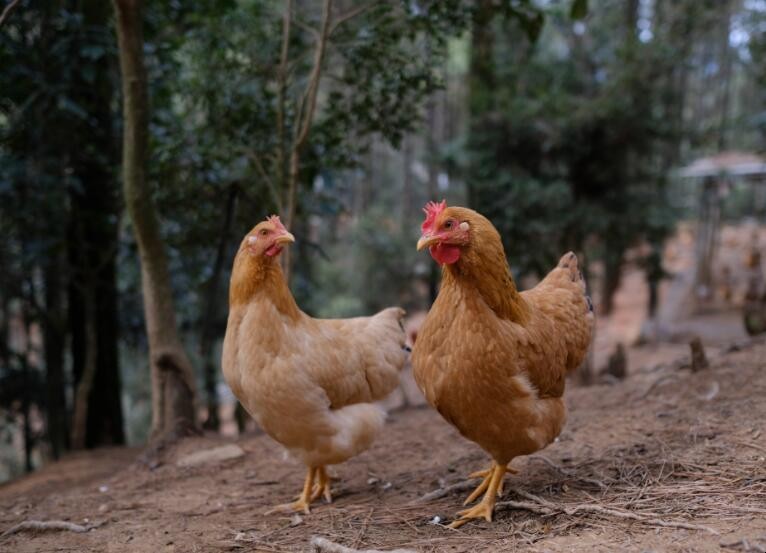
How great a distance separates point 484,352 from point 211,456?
9.51 feet

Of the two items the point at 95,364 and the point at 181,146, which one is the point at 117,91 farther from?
the point at 95,364

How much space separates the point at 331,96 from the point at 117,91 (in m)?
2.88

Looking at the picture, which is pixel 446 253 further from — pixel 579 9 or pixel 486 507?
pixel 579 9

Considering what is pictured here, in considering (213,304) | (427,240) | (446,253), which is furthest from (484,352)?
(213,304)

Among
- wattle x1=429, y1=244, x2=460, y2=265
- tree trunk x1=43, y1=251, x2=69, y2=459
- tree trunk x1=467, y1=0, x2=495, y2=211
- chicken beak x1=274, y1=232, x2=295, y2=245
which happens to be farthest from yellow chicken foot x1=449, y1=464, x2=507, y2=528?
tree trunk x1=467, y1=0, x2=495, y2=211

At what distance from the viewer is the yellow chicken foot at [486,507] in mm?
3302

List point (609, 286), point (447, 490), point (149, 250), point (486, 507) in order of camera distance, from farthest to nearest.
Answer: point (609, 286), point (149, 250), point (447, 490), point (486, 507)

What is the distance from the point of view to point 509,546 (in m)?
2.82

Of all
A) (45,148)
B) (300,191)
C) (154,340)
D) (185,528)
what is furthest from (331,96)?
(185,528)

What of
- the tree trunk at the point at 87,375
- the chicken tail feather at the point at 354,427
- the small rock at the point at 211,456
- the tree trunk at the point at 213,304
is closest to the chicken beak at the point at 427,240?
the chicken tail feather at the point at 354,427

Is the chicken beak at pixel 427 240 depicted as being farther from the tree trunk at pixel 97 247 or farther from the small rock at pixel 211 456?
the tree trunk at pixel 97 247

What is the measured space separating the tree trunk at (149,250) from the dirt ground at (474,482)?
44cm

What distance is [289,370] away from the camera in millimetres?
3645

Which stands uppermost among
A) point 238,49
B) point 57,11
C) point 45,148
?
point 57,11
